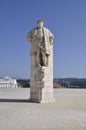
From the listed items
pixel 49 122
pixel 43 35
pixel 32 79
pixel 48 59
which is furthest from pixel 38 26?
pixel 49 122

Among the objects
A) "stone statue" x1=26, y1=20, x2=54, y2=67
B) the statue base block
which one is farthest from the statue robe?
the statue base block

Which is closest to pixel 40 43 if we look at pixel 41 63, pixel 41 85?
pixel 41 63

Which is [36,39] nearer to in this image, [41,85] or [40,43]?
[40,43]

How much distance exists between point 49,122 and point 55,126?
0.65m

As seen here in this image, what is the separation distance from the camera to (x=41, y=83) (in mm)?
15609

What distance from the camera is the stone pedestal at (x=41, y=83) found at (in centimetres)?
1562

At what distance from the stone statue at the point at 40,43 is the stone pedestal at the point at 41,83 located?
325 millimetres

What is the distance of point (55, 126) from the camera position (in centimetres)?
822

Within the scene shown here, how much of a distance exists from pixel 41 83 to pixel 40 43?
2224 mm

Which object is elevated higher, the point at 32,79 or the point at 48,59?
the point at 48,59

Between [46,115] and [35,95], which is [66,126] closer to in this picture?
[46,115]

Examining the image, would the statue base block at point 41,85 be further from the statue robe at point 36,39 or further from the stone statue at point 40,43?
the statue robe at point 36,39

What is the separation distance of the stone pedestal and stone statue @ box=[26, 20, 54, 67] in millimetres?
325

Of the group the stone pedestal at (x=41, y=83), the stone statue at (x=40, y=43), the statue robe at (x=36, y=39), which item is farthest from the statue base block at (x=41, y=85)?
the statue robe at (x=36, y=39)
